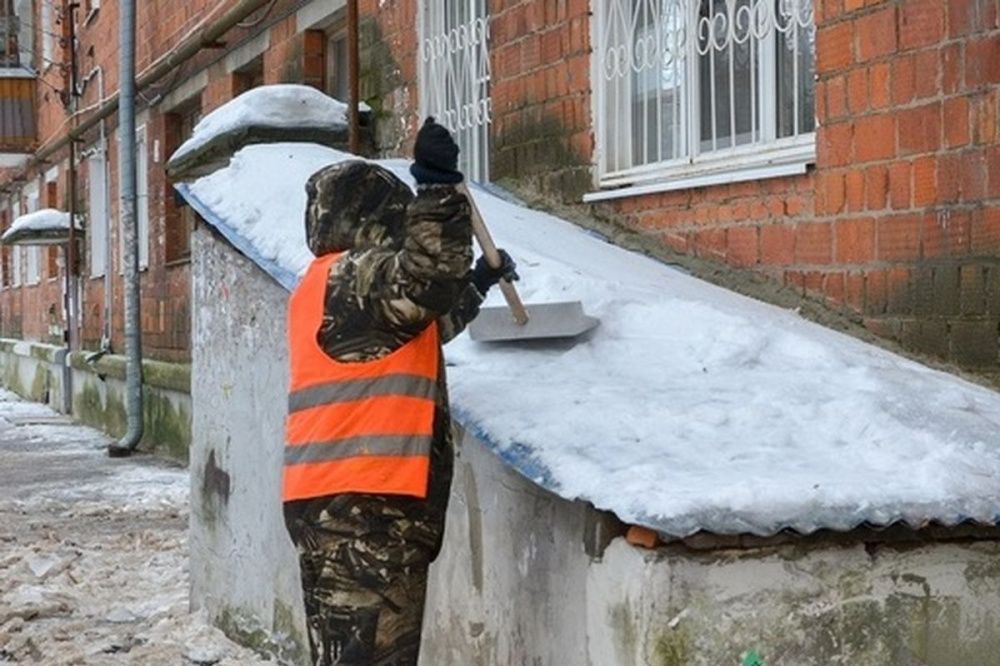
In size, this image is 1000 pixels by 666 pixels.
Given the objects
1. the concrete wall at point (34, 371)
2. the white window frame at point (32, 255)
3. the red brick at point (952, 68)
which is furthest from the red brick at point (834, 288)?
the white window frame at point (32, 255)

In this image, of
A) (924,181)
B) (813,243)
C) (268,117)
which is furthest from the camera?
(268,117)

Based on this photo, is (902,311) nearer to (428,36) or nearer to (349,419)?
(349,419)

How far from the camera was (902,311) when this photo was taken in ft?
15.0

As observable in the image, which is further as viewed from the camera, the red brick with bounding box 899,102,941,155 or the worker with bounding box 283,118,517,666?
the red brick with bounding box 899,102,941,155

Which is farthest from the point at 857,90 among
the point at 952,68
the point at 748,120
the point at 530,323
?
the point at 530,323

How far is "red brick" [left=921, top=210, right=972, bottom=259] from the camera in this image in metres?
4.32

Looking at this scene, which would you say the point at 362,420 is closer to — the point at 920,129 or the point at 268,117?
the point at 920,129

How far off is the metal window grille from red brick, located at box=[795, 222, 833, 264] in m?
2.61

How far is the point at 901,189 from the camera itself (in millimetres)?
4582

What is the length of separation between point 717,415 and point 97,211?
14.3m

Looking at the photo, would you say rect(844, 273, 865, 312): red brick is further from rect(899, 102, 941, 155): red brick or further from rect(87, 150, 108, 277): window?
rect(87, 150, 108, 277): window

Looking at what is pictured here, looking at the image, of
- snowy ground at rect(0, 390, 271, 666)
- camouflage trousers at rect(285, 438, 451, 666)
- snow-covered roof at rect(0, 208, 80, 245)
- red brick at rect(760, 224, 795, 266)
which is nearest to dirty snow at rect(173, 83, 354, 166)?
snowy ground at rect(0, 390, 271, 666)

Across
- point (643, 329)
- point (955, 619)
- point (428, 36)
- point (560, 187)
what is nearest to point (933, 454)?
point (955, 619)

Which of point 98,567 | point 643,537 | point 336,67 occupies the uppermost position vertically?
point 336,67
